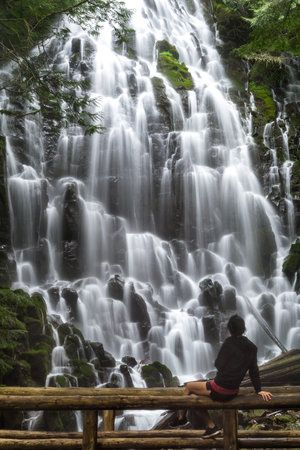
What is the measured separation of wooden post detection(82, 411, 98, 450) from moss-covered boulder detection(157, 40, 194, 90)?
21735 mm

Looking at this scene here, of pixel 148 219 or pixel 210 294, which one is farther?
pixel 148 219

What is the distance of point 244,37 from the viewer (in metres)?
29.9

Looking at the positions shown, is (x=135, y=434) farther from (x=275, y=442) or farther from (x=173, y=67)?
(x=173, y=67)

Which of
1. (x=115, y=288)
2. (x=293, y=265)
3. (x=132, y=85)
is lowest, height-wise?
(x=115, y=288)

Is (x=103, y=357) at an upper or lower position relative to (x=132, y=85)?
lower

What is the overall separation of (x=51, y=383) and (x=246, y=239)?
447 inches

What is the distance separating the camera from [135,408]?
441 centimetres

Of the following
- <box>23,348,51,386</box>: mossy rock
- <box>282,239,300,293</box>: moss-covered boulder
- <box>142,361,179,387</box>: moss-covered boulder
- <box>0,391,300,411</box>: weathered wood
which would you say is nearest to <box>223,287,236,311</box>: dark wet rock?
<box>282,239,300,293</box>: moss-covered boulder

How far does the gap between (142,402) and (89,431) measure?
0.71m

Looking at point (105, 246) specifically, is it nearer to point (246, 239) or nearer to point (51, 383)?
point (246, 239)

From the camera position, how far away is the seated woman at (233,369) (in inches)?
171

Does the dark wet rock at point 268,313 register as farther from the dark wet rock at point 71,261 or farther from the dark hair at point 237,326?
the dark hair at point 237,326

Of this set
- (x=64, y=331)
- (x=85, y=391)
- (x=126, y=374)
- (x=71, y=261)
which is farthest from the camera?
(x=71, y=261)

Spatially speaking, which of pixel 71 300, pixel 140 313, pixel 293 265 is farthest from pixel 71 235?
pixel 293 265
